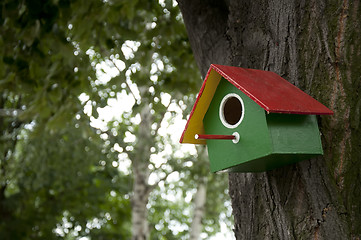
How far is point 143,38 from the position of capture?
4.01 metres

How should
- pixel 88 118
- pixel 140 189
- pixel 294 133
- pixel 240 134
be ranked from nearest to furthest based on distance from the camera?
pixel 294 133
pixel 240 134
pixel 88 118
pixel 140 189

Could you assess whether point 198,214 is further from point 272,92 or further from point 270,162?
point 272,92

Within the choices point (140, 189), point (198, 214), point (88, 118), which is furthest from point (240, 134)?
point (198, 214)

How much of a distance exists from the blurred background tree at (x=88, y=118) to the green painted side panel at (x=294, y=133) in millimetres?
1917

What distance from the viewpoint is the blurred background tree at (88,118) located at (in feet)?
11.1

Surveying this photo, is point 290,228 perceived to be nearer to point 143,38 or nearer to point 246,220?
point 246,220

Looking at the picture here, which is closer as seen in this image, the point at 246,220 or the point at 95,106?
the point at 246,220

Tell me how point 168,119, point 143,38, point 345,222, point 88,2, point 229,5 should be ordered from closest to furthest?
point 345,222, point 229,5, point 88,2, point 143,38, point 168,119

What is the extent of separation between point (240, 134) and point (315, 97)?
0.36m

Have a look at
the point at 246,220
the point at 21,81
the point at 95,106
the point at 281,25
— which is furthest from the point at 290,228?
the point at 21,81

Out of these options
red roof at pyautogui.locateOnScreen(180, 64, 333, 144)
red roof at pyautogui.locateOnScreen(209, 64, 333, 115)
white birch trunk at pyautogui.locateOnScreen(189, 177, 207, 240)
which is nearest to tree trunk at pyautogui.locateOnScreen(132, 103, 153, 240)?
white birch trunk at pyautogui.locateOnScreen(189, 177, 207, 240)

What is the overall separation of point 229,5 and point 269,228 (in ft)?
3.70

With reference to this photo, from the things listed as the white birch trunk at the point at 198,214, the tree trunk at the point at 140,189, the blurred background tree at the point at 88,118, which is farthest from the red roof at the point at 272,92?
the white birch trunk at the point at 198,214

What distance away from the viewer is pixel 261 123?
1.51m
